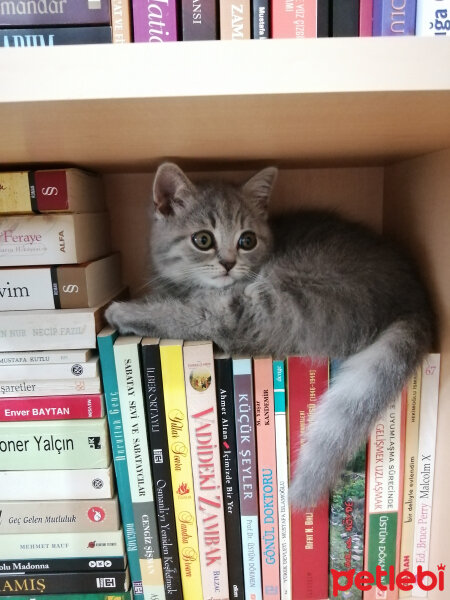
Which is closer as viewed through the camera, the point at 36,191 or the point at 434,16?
the point at 434,16

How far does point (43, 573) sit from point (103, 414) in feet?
0.97

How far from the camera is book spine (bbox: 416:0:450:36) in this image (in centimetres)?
54

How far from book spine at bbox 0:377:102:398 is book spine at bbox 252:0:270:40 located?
0.53 m

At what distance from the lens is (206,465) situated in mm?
715

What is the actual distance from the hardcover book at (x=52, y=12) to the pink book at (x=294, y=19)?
21cm

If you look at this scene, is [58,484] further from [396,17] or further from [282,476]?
[396,17]

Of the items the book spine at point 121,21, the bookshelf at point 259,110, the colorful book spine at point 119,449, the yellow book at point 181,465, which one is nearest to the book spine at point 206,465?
the yellow book at point 181,465

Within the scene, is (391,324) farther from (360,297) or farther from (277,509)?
(277,509)

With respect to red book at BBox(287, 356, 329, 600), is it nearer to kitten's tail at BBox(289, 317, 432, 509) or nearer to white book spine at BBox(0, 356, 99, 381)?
kitten's tail at BBox(289, 317, 432, 509)

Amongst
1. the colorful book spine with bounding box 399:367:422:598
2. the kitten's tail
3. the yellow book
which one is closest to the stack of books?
the yellow book

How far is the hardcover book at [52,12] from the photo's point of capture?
0.55 metres

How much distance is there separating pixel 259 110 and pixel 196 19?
182 mm

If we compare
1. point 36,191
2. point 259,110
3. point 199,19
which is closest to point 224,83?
point 259,110

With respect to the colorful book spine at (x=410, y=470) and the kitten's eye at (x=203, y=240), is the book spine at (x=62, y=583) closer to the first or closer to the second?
the colorful book spine at (x=410, y=470)
